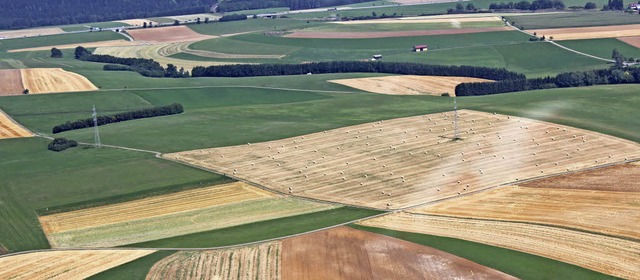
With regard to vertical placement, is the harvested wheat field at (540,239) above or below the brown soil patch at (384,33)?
above

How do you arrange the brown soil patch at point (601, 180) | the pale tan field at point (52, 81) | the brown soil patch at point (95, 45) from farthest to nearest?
the brown soil patch at point (95, 45) → the pale tan field at point (52, 81) → the brown soil patch at point (601, 180)

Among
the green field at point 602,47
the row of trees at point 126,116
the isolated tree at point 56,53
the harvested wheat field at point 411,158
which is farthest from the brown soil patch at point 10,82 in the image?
the green field at point 602,47

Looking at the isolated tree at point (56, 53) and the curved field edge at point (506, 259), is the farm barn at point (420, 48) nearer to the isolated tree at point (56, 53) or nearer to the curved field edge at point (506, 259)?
the isolated tree at point (56, 53)

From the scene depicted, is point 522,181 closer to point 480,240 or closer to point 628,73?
point 480,240

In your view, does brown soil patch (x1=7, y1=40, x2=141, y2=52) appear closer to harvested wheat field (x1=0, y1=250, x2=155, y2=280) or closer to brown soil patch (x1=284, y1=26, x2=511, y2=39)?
brown soil patch (x1=284, y1=26, x2=511, y2=39)

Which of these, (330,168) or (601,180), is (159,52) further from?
(601,180)

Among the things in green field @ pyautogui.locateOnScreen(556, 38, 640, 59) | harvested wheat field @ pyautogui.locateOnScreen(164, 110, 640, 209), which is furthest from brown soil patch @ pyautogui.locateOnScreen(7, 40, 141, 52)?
harvested wheat field @ pyautogui.locateOnScreen(164, 110, 640, 209)

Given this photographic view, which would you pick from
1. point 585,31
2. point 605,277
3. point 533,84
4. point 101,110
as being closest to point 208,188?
point 605,277
